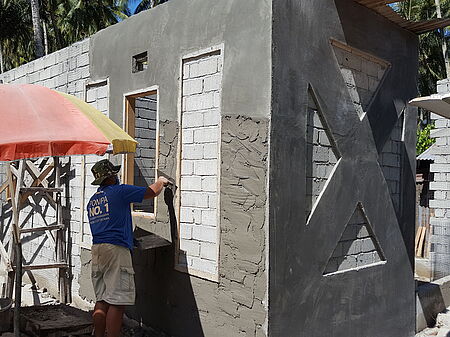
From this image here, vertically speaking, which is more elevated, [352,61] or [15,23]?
[15,23]

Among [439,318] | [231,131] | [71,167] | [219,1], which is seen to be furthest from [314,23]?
[439,318]

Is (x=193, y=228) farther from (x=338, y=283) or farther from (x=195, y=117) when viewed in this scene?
(x=338, y=283)

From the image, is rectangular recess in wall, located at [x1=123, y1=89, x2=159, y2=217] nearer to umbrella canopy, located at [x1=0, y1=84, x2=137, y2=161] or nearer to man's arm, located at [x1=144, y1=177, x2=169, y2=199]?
man's arm, located at [x1=144, y1=177, x2=169, y2=199]

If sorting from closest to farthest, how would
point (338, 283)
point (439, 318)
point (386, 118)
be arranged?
point (338, 283), point (386, 118), point (439, 318)

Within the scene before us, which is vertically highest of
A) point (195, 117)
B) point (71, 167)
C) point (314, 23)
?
point (314, 23)

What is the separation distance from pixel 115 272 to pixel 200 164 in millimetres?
1423

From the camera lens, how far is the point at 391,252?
6383 mm

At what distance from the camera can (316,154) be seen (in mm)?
5281

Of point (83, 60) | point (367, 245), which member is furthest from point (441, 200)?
point (83, 60)

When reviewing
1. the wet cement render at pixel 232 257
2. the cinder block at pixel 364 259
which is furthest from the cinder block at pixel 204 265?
the cinder block at pixel 364 259

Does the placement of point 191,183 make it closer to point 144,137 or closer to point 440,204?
point 144,137

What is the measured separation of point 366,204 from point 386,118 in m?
1.17

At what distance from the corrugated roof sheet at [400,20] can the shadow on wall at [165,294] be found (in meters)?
3.19

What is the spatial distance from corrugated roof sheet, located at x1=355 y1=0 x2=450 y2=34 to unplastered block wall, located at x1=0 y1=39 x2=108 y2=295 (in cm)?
362
